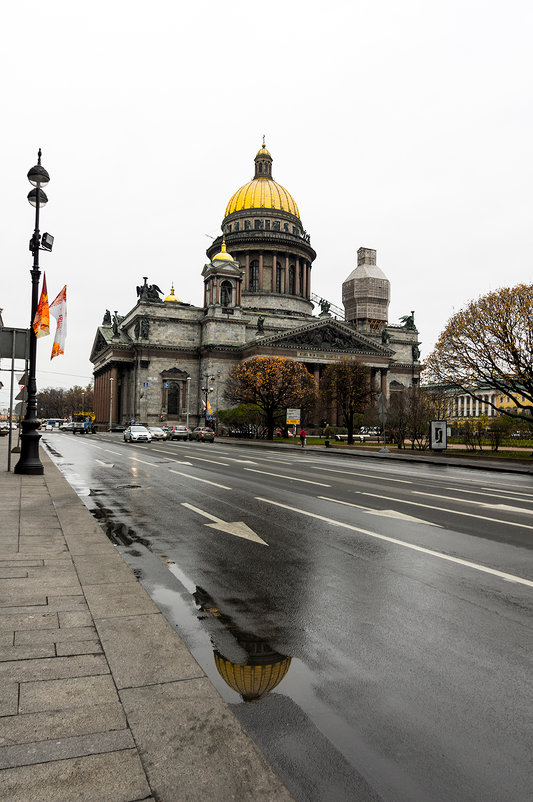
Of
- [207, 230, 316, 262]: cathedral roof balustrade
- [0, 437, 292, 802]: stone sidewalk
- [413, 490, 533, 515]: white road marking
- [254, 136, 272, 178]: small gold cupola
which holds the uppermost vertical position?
[254, 136, 272, 178]: small gold cupola

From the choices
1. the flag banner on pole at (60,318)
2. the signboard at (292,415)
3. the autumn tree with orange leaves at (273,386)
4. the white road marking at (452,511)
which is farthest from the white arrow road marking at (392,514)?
the autumn tree with orange leaves at (273,386)

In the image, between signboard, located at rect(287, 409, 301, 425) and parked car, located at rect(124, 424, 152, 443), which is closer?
signboard, located at rect(287, 409, 301, 425)

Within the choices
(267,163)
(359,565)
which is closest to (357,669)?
(359,565)

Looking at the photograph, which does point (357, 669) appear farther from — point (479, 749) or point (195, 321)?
point (195, 321)

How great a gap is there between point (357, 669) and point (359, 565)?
9.54 ft

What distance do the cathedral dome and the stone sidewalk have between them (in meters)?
99.6

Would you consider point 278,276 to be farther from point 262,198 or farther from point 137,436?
point 137,436

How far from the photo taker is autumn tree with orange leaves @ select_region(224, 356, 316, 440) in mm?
55719

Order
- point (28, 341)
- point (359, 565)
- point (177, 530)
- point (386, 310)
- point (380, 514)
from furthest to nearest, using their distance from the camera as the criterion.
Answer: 1. point (386, 310)
2. point (28, 341)
3. point (380, 514)
4. point (177, 530)
5. point (359, 565)

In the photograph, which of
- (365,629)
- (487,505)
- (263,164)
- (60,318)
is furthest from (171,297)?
(365,629)

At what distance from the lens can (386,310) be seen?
96438 millimetres

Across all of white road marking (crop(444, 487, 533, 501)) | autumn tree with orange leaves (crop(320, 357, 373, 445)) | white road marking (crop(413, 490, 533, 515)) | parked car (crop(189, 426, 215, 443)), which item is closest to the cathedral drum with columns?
parked car (crop(189, 426, 215, 443))

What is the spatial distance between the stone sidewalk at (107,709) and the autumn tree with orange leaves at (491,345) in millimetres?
27804

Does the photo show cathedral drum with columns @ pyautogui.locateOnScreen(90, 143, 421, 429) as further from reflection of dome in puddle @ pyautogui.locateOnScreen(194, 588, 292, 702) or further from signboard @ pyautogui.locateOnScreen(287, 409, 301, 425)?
reflection of dome in puddle @ pyautogui.locateOnScreen(194, 588, 292, 702)
